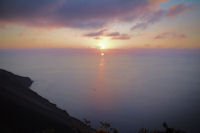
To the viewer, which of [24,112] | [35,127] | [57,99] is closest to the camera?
[35,127]

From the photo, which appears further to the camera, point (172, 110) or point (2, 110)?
point (172, 110)

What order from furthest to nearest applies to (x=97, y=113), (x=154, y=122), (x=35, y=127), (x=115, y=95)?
1. (x=115, y=95)
2. (x=97, y=113)
3. (x=154, y=122)
4. (x=35, y=127)

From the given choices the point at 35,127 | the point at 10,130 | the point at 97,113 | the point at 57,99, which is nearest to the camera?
the point at 10,130

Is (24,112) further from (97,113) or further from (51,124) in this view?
(97,113)

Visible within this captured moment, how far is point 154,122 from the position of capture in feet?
112

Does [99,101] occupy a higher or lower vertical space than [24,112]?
lower

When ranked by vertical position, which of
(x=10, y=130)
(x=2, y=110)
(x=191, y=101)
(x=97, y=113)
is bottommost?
(x=97, y=113)

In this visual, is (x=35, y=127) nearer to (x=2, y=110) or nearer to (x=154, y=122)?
(x=2, y=110)

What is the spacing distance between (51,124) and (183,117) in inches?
1560

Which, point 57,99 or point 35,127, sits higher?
point 35,127

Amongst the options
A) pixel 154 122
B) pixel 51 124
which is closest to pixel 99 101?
pixel 154 122

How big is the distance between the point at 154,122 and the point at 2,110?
36.8 meters

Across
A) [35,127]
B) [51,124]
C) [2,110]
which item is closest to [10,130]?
[35,127]

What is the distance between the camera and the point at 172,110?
40219 millimetres
